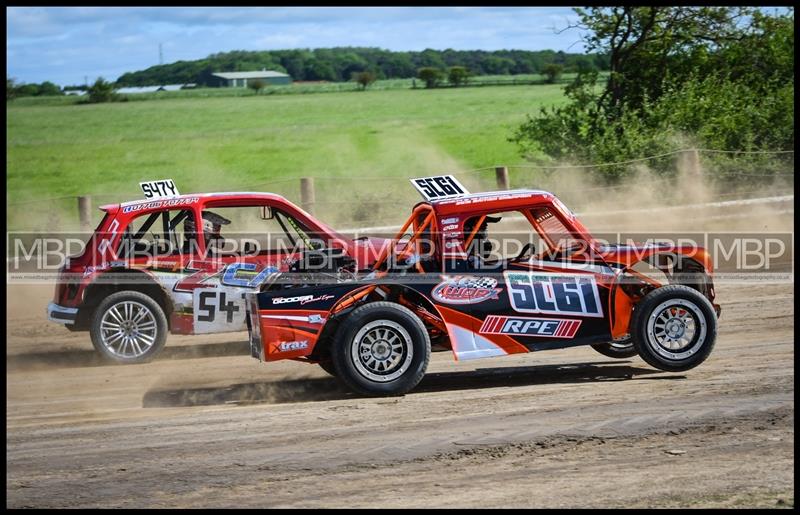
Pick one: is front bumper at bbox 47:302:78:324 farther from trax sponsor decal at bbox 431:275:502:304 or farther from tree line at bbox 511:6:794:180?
tree line at bbox 511:6:794:180

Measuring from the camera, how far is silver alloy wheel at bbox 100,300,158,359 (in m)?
11.1

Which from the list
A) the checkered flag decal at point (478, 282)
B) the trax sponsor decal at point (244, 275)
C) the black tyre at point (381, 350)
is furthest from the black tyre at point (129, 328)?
the checkered flag decal at point (478, 282)

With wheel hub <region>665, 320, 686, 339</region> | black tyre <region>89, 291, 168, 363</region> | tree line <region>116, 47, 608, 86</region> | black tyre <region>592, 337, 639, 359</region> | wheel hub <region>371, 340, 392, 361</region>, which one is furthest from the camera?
tree line <region>116, 47, 608, 86</region>

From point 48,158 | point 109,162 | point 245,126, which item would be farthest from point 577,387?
point 245,126

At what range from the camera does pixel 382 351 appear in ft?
28.4

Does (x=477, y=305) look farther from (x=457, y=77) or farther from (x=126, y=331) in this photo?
(x=457, y=77)

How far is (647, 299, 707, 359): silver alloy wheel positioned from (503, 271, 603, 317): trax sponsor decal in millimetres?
492

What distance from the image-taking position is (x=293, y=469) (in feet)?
22.8

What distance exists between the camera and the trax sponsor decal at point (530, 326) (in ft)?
28.8

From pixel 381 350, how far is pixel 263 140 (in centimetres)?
4248

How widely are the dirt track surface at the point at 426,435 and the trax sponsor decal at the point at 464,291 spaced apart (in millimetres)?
798

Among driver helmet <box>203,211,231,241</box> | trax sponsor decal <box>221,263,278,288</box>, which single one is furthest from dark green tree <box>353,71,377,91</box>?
trax sponsor decal <box>221,263,278,288</box>

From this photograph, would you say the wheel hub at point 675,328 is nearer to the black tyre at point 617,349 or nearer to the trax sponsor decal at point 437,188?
the black tyre at point 617,349

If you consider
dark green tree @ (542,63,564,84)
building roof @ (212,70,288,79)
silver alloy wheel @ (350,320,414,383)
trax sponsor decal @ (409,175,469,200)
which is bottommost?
silver alloy wheel @ (350,320,414,383)
